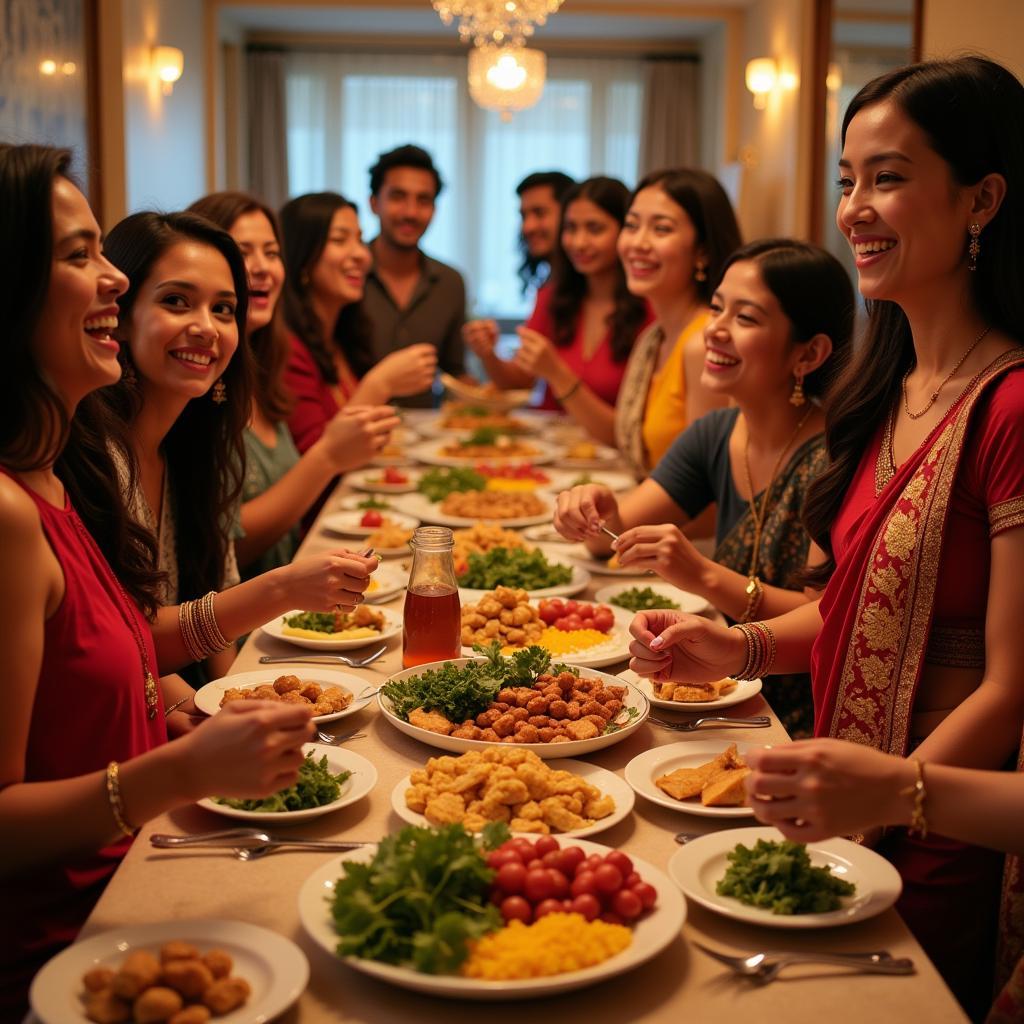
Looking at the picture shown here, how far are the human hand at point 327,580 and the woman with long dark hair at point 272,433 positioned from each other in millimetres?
1016

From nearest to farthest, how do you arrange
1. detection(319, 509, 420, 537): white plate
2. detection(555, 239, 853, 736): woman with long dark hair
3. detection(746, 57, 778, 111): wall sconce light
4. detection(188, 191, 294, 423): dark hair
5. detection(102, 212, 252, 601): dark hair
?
detection(102, 212, 252, 601): dark hair
detection(555, 239, 853, 736): woman with long dark hair
detection(319, 509, 420, 537): white plate
detection(188, 191, 294, 423): dark hair
detection(746, 57, 778, 111): wall sconce light

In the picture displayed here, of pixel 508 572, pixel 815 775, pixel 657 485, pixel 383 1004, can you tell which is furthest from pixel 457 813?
pixel 657 485

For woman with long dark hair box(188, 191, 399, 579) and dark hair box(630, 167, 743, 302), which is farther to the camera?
dark hair box(630, 167, 743, 302)

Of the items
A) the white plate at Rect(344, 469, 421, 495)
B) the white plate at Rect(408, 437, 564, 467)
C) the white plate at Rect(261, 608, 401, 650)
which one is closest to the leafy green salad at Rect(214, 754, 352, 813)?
the white plate at Rect(261, 608, 401, 650)

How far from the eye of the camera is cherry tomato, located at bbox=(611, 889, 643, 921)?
46.1 inches

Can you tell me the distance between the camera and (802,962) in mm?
1163

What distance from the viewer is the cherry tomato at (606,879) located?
1181 mm

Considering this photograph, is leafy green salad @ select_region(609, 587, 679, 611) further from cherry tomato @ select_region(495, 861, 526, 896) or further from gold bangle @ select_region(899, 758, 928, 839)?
cherry tomato @ select_region(495, 861, 526, 896)

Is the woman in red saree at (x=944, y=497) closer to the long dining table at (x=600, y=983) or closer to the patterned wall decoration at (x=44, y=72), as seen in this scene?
the long dining table at (x=600, y=983)

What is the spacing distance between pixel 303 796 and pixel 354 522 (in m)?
1.75

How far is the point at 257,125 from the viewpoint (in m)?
10.2

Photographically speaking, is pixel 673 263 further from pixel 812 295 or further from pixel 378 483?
pixel 812 295

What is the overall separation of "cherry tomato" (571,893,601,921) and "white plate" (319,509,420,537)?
192cm

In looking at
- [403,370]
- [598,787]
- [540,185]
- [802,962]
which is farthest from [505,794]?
[540,185]
